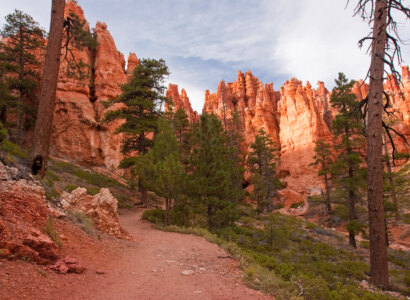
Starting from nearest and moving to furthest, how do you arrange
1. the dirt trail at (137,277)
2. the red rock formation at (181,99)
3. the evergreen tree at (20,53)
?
the dirt trail at (137,277) → the evergreen tree at (20,53) → the red rock formation at (181,99)

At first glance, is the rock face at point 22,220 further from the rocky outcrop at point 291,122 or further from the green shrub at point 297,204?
the rocky outcrop at point 291,122

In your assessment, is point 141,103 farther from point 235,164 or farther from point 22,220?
point 22,220

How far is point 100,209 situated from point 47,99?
416 centimetres

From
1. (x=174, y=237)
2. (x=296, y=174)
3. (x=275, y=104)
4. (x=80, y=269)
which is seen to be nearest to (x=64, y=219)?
(x=80, y=269)

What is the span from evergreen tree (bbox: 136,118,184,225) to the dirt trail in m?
4.46

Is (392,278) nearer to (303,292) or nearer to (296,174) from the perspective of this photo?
(303,292)

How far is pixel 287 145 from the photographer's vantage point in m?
53.9

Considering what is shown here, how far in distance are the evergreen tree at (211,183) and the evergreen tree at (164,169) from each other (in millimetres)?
835

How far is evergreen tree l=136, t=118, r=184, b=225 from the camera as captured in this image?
40.7ft

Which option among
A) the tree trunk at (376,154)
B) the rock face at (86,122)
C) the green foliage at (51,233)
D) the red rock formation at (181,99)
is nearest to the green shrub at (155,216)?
the green foliage at (51,233)

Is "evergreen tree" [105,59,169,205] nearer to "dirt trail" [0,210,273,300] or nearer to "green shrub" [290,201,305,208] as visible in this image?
"dirt trail" [0,210,273,300]

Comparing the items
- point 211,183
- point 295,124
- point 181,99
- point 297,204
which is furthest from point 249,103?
point 211,183

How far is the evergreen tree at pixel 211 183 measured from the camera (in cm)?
1299

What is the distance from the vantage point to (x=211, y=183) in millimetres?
13328
